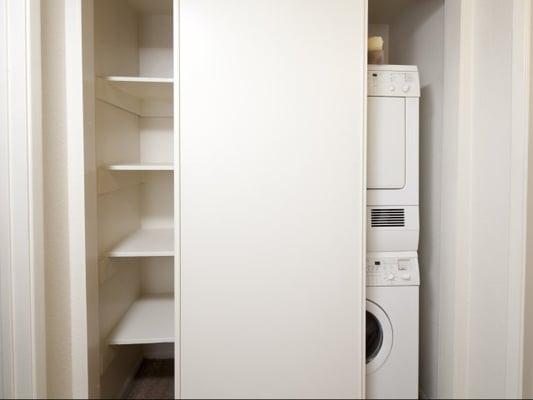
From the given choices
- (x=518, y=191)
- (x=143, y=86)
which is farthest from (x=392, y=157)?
(x=143, y=86)

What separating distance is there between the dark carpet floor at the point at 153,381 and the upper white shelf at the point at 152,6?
2.25 m

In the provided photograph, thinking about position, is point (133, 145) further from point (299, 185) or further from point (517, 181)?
point (517, 181)

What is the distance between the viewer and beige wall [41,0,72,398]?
1577 millimetres

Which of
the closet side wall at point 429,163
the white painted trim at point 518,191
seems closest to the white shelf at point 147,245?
the closet side wall at point 429,163

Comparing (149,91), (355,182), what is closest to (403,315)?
(355,182)

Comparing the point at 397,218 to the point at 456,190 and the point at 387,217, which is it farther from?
the point at 456,190

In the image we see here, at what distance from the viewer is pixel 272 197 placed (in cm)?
167

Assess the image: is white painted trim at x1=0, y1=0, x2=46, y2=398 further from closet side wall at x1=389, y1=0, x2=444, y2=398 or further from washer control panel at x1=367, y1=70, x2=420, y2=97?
closet side wall at x1=389, y1=0, x2=444, y2=398

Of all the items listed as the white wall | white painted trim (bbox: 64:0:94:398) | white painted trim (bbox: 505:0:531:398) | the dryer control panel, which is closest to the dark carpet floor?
white painted trim (bbox: 64:0:94:398)

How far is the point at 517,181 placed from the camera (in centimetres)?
153

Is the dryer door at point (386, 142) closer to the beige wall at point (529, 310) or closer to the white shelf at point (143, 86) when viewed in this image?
the beige wall at point (529, 310)

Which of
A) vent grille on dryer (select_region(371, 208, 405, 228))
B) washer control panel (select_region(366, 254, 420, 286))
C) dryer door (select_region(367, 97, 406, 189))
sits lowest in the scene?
washer control panel (select_region(366, 254, 420, 286))

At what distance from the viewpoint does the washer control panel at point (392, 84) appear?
1.84 m

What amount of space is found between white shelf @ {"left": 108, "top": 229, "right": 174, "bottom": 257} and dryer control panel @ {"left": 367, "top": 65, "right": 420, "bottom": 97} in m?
1.24
